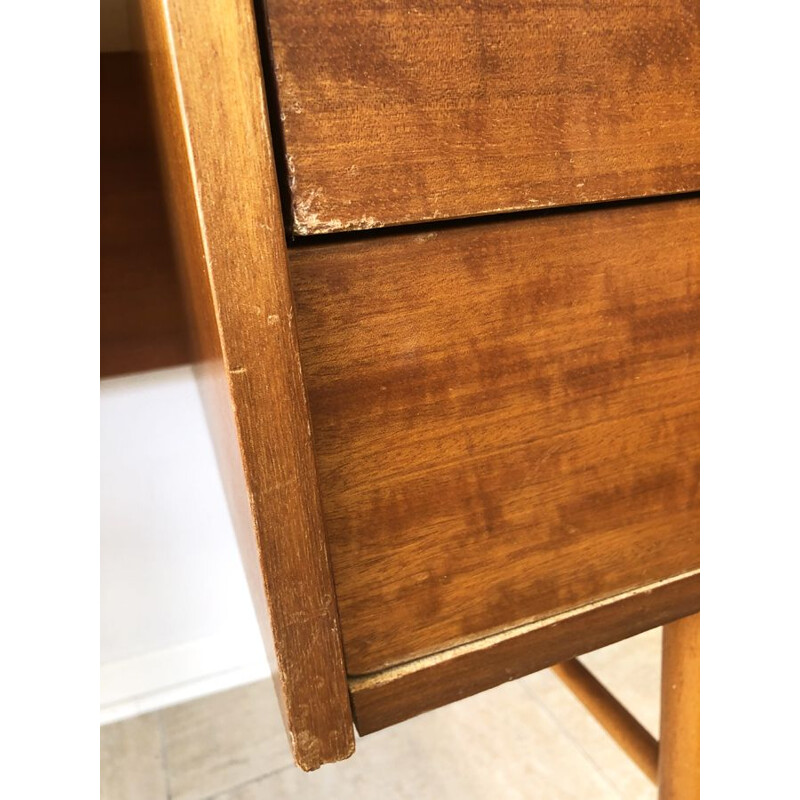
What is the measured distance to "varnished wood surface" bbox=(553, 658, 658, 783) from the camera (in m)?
0.60

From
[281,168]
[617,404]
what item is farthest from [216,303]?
[617,404]

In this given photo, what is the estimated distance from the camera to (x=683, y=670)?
1.64 ft

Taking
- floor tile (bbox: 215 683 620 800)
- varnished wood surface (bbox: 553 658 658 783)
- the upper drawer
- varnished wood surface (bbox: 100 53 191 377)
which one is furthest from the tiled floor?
the upper drawer

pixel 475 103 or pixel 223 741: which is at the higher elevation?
pixel 475 103

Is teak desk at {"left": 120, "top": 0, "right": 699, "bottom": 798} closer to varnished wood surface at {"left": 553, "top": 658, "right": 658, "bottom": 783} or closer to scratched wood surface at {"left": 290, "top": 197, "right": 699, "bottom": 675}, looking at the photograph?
scratched wood surface at {"left": 290, "top": 197, "right": 699, "bottom": 675}

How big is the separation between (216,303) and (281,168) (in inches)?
2.1

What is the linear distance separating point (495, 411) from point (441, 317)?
0.05 meters

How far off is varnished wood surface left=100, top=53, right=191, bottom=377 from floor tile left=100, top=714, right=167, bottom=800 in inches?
17.6

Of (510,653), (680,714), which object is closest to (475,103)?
(510,653)

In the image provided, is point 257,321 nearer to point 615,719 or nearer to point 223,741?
point 615,719

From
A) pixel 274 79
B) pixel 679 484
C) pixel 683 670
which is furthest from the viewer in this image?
pixel 683 670

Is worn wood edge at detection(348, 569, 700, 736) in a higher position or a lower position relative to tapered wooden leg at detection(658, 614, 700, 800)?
higher

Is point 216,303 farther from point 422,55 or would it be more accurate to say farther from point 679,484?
point 679,484

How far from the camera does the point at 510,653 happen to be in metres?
0.34
